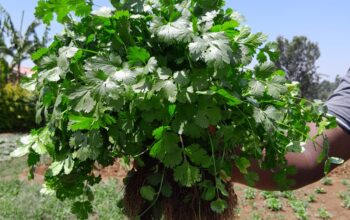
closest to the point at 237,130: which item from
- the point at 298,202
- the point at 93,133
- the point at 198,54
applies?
the point at 198,54

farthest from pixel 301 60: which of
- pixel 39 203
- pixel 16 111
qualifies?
pixel 39 203

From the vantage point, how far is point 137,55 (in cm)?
115

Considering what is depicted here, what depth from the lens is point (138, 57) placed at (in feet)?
3.79

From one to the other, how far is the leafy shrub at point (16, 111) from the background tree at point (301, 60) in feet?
65.7

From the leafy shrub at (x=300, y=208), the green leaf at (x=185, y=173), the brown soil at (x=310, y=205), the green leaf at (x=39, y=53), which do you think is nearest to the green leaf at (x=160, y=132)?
the green leaf at (x=185, y=173)

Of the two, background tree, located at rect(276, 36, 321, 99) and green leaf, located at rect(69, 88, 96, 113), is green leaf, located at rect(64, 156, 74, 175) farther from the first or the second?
background tree, located at rect(276, 36, 321, 99)

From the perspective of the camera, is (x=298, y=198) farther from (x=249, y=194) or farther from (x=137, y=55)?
(x=137, y=55)

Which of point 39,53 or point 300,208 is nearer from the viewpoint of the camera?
point 39,53

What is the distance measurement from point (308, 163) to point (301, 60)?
3069 centimetres

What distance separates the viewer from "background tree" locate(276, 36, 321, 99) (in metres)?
30.7

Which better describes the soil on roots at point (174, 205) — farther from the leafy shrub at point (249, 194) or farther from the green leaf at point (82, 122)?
the leafy shrub at point (249, 194)

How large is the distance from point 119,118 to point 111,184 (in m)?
5.97

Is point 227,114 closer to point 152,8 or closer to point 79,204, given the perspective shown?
point 152,8

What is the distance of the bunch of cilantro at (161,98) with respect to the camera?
1120 mm
